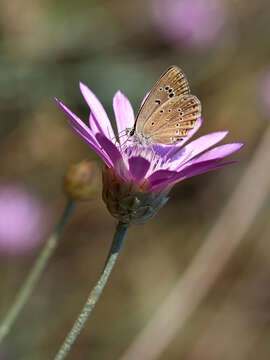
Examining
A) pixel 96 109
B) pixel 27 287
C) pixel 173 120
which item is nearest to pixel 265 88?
pixel 173 120

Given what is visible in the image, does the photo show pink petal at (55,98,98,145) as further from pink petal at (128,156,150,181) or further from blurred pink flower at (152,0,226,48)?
blurred pink flower at (152,0,226,48)

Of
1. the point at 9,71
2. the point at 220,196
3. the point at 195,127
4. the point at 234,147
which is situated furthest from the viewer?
the point at 220,196

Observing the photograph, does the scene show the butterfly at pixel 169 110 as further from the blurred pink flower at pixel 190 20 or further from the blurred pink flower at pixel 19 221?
the blurred pink flower at pixel 190 20

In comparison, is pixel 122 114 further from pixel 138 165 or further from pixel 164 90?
pixel 138 165

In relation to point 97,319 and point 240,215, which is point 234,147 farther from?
point 97,319

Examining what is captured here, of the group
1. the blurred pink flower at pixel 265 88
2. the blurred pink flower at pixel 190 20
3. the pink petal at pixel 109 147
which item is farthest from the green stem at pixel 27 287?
the blurred pink flower at pixel 190 20

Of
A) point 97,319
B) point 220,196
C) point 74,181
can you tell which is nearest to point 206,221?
point 220,196
